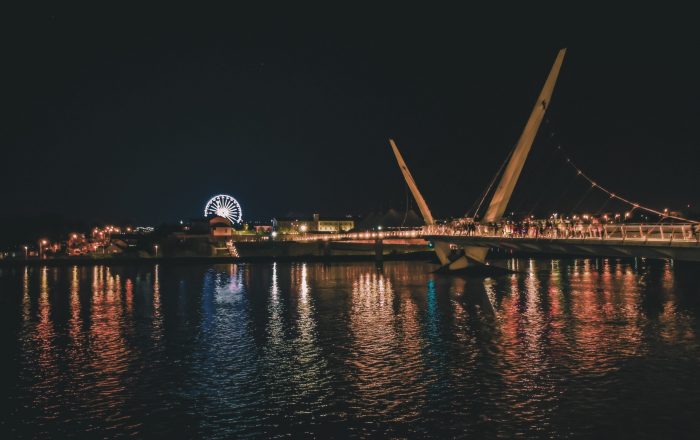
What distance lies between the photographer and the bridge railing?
27.4 meters

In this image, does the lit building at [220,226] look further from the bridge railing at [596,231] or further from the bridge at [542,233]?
the bridge railing at [596,231]

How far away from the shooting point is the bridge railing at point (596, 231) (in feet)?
89.8

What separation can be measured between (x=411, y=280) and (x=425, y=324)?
88.6ft

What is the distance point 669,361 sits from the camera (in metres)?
23.2

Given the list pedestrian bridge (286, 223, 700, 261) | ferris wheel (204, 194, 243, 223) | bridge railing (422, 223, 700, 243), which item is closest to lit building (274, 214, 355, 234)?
ferris wheel (204, 194, 243, 223)

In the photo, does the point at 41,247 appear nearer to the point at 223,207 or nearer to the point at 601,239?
the point at 223,207

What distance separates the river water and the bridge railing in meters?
4.01

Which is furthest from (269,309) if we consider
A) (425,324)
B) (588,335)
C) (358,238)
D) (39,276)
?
(358,238)

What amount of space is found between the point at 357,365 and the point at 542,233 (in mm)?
19951

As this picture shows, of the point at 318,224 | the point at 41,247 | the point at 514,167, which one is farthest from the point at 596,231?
the point at 318,224

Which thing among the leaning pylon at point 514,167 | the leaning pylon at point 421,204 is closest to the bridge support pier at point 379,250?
the leaning pylon at point 421,204

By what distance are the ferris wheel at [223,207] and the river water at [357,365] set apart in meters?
81.8

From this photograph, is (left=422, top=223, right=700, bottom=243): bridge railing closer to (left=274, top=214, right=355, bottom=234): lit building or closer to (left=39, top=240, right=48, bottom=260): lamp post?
(left=39, top=240, right=48, bottom=260): lamp post

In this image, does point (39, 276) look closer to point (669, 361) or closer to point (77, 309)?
point (77, 309)
